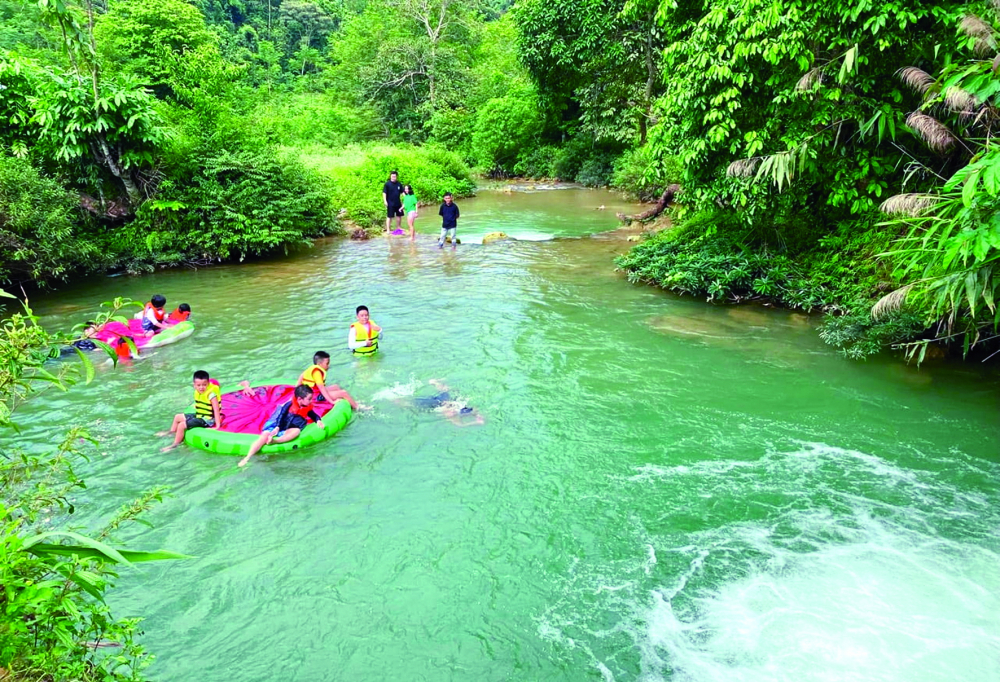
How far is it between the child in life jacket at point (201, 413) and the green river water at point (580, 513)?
372mm

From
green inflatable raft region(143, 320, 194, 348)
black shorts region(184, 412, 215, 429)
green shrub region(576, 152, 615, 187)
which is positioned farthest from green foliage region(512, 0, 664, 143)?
black shorts region(184, 412, 215, 429)

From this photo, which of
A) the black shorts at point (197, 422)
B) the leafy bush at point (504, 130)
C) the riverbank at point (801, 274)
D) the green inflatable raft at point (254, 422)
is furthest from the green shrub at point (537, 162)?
the black shorts at point (197, 422)

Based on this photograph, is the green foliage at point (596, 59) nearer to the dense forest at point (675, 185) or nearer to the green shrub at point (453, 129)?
the dense forest at point (675, 185)

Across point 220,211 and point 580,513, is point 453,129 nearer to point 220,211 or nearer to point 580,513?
point 220,211

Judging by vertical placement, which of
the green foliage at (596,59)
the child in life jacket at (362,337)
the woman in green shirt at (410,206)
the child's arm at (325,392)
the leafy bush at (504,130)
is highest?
the green foliage at (596,59)

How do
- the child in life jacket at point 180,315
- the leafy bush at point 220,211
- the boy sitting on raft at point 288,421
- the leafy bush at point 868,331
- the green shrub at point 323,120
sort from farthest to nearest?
the green shrub at point 323,120, the leafy bush at point 220,211, the child in life jacket at point 180,315, the leafy bush at point 868,331, the boy sitting on raft at point 288,421

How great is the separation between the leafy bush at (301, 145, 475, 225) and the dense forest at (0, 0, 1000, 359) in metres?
0.15

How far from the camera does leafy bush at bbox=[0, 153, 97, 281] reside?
1212 cm

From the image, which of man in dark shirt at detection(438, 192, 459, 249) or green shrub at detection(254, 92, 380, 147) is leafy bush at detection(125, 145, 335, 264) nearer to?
man in dark shirt at detection(438, 192, 459, 249)

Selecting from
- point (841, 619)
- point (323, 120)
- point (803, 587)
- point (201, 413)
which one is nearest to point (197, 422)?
point (201, 413)

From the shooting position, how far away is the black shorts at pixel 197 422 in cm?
773

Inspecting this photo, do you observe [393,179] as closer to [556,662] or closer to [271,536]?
[271,536]

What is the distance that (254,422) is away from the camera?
8102mm

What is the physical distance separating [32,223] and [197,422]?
7.90m
